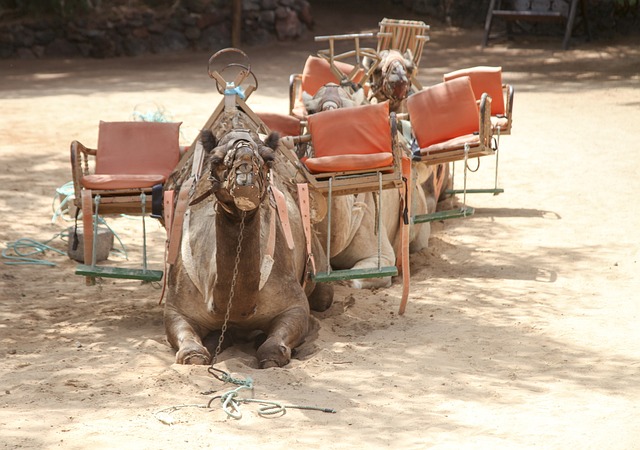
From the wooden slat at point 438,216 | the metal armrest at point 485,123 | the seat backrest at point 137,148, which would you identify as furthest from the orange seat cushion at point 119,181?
the metal armrest at point 485,123

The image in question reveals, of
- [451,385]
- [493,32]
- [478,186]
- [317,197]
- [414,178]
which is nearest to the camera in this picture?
[451,385]

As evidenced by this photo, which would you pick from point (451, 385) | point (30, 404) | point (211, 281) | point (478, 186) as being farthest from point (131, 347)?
point (478, 186)

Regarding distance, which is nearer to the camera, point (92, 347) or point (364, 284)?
point (92, 347)

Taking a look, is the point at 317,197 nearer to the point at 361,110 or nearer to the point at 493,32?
the point at 361,110

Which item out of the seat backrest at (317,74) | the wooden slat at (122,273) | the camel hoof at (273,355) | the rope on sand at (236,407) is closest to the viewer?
the rope on sand at (236,407)

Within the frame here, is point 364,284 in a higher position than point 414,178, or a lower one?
lower

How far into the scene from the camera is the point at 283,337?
6.45m

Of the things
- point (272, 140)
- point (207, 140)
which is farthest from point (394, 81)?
point (207, 140)

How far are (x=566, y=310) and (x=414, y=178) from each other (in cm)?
233

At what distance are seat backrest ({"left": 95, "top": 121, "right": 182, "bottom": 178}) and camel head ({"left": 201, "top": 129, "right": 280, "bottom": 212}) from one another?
1.64 m

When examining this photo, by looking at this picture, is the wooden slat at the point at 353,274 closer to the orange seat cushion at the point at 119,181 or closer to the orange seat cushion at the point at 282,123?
the orange seat cushion at the point at 119,181

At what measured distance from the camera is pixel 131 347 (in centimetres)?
668

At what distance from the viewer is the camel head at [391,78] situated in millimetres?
10164

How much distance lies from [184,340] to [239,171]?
1238 mm
